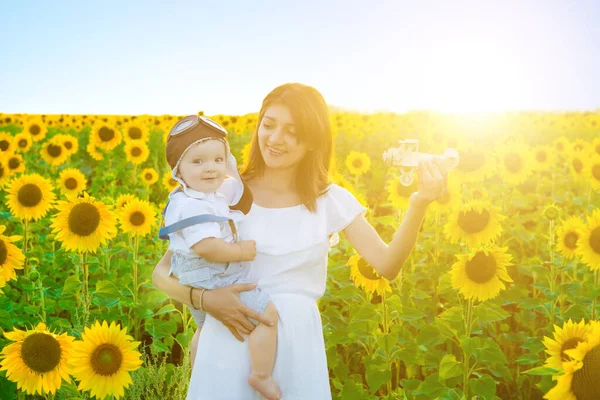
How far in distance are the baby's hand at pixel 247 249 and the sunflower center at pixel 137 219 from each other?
200 centimetres

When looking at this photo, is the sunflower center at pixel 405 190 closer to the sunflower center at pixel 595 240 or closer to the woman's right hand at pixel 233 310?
the sunflower center at pixel 595 240

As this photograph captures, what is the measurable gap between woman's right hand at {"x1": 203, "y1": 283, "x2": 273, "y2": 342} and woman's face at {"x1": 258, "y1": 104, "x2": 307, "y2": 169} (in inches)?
20.0

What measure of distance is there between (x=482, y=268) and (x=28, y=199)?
3.05m

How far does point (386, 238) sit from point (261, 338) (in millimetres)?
3492

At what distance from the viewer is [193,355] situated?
2.48 m

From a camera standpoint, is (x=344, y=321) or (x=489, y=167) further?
(x=489, y=167)

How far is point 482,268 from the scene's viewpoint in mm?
2887

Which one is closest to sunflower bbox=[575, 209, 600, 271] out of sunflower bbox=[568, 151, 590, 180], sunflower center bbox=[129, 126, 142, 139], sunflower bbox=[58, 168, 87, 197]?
sunflower bbox=[568, 151, 590, 180]

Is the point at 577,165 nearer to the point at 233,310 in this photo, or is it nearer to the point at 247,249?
the point at 247,249

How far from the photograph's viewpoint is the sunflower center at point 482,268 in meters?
2.88

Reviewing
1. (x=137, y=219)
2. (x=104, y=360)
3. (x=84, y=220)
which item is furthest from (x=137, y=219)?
(x=104, y=360)

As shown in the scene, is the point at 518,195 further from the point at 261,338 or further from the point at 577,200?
the point at 261,338

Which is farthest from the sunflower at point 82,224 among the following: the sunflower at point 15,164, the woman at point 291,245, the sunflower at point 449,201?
the sunflower at point 15,164

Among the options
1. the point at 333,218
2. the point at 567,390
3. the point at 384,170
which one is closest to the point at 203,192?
the point at 333,218
